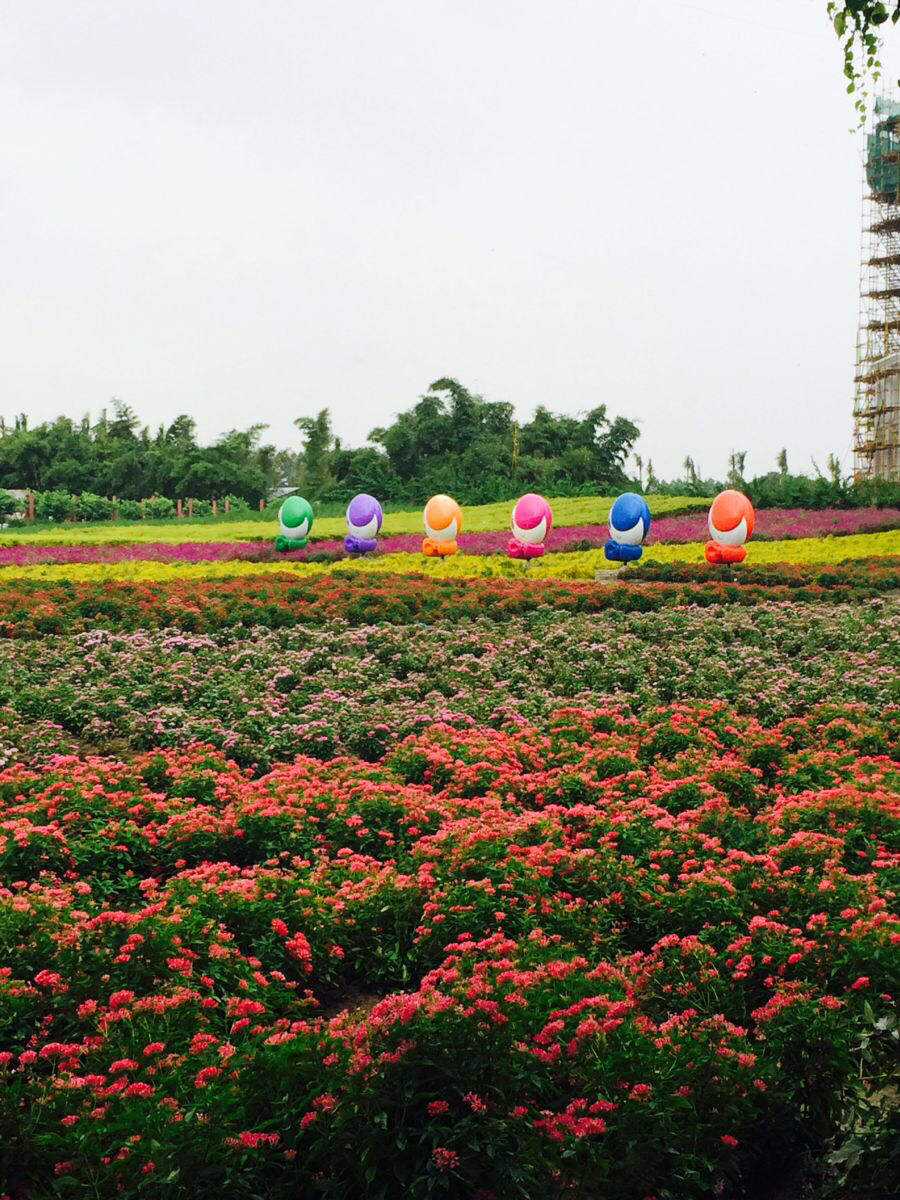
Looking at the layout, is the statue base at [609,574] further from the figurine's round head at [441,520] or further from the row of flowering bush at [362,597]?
the figurine's round head at [441,520]

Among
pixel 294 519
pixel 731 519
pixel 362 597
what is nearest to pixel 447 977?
pixel 362 597

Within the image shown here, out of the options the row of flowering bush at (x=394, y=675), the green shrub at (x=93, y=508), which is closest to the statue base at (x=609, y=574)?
the row of flowering bush at (x=394, y=675)

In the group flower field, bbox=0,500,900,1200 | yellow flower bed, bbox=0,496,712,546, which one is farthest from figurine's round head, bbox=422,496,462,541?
flower field, bbox=0,500,900,1200

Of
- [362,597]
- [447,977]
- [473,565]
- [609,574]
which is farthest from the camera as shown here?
[473,565]

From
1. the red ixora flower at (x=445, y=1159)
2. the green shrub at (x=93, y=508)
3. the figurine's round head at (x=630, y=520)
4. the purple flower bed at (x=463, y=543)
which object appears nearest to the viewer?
the red ixora flower at (x=445, y=1159)

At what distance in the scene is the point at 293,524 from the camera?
25.3m

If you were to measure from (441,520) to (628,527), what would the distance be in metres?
3.80

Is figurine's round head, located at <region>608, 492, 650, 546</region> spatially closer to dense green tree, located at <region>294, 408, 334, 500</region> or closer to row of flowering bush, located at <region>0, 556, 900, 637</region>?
row of flowering bush, located at <region>0, 556, 900, 637</region>

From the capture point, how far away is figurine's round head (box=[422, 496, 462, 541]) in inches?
872

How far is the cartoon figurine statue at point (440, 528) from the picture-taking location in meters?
22.2

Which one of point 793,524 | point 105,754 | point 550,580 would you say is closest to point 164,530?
point 793,524

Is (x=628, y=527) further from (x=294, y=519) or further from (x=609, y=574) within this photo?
(x=294, y=519)

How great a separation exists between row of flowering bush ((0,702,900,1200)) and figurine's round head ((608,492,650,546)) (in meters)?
12.5

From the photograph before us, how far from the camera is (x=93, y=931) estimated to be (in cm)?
482
